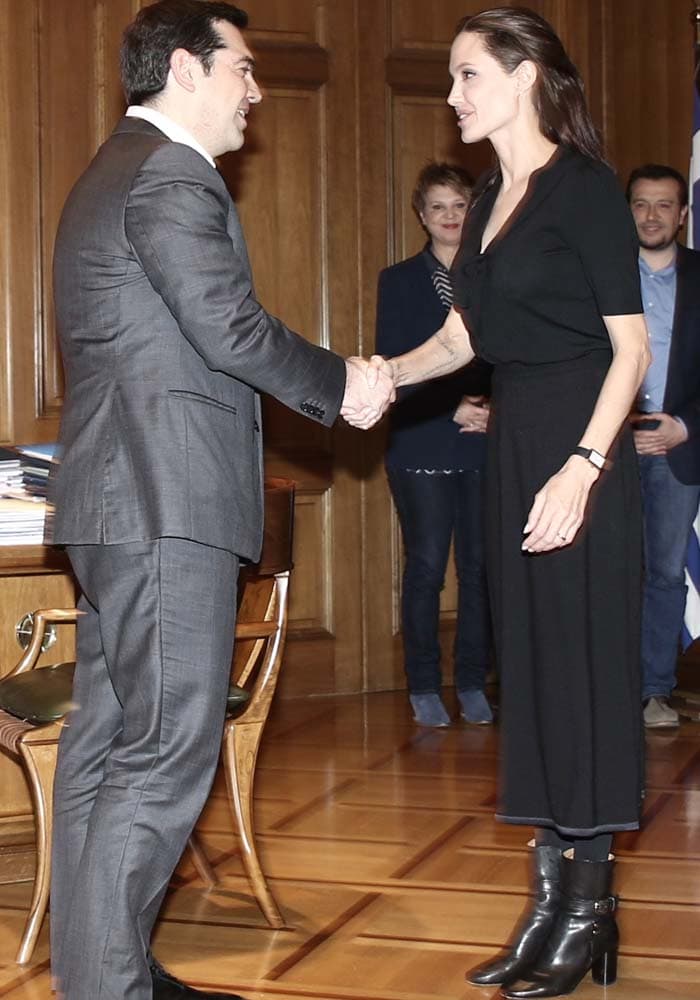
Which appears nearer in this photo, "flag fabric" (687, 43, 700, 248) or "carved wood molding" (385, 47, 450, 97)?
"flag fabric" (687, 43, 700, 248)

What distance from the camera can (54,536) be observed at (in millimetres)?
2350

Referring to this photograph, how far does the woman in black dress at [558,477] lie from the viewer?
2.44 metres

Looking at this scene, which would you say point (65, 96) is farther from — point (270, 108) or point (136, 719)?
point (136, 719)

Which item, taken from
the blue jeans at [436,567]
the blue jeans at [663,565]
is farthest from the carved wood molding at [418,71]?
the blue jeans at [663,565]

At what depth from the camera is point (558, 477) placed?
2.44 m

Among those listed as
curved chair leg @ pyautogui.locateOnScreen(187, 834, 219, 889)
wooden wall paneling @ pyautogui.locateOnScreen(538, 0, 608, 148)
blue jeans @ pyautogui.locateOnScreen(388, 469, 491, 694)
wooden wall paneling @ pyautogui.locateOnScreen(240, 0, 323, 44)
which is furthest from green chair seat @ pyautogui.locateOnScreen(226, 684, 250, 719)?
wooden wall paneling @ pyautogui.locateOnScreen(538, 0, 608, 148)

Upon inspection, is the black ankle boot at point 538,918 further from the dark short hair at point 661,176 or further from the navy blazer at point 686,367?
the dark short hair at point 661,176

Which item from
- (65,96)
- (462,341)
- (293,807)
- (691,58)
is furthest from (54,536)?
(691,58)

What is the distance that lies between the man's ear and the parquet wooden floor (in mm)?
1575

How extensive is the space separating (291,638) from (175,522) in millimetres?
3286

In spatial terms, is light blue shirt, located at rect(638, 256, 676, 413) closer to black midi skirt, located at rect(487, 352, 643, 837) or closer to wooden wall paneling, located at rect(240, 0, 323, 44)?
wooden wall paneling, located at rect(240, 0, 323, 44)

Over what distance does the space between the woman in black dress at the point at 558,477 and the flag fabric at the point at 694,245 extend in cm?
259

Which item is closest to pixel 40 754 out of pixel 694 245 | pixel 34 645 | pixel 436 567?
pixel 34 645

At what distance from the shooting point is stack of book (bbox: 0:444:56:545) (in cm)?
312
